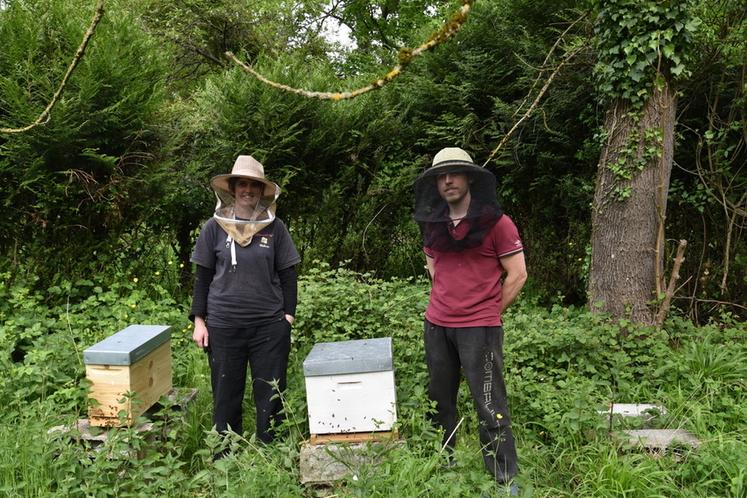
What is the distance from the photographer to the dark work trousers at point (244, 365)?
336cm

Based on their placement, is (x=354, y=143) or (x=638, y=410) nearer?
(x=638, y=410)

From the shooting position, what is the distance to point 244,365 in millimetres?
3439

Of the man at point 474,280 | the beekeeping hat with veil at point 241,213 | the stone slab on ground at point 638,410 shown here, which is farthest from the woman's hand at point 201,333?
the stone slab on ground at point 638,410

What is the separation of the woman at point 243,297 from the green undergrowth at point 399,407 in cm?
24

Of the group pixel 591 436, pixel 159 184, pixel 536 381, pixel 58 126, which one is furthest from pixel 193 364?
pixel 591 436

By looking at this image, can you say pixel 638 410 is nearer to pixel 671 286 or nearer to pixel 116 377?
pixel 671 286

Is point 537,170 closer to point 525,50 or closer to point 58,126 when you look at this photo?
point 525,50

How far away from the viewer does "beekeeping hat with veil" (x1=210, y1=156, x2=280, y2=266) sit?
3.35m

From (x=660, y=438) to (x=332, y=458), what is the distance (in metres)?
1.89

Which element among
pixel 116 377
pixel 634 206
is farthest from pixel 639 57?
pixel 116 377

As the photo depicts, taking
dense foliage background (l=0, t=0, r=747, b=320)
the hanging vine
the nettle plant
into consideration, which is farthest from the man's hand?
dense foliage background (l=0, t=0, r=747, b=320)

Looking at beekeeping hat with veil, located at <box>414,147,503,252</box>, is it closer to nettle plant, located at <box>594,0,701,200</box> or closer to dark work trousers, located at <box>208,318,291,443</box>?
dark work trousers, located at <box>208,318,291,443</box>

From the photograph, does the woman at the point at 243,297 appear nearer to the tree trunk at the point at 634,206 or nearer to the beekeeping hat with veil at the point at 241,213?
the beekeeping hat with veil at the point at 241,213

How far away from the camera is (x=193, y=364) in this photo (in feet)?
15.5
